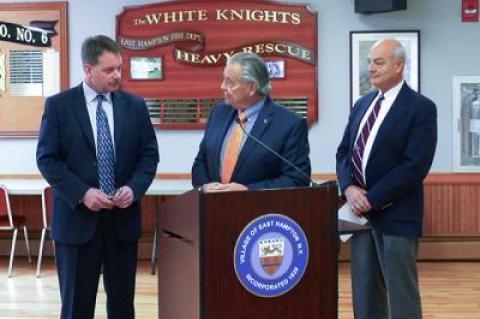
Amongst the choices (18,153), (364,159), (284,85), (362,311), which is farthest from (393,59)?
(18,153)

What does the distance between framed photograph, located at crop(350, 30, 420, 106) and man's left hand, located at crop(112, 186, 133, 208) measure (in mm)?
4032

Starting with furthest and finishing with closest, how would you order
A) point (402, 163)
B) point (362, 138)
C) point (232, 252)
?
point (362, 138) → point (402, 163) → point (232, 252)

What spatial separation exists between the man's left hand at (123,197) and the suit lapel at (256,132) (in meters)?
0.49

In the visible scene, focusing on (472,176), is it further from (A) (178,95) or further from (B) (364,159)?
(B) (364,159)

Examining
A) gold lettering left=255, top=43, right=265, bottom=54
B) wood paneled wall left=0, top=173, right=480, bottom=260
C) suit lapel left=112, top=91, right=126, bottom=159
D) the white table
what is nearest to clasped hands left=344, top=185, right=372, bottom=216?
suit lapel left=112, top=91, right=126, bottom=159

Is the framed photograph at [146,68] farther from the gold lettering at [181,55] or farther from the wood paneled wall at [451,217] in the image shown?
the wood paneled wall at [451,217]

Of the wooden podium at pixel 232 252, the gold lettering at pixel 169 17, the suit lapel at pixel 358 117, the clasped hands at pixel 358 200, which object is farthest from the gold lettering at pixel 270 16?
the wooden podium at pixel 232 252

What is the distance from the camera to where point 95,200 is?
2758 millimetres

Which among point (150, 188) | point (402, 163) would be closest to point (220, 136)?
point (402, 163)

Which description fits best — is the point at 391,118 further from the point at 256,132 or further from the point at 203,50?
the point at 203,50

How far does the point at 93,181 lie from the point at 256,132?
75 centimetres

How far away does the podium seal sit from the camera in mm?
2010

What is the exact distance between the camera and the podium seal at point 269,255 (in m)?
2.01

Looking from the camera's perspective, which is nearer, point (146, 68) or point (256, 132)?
point (256, 132)
